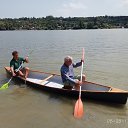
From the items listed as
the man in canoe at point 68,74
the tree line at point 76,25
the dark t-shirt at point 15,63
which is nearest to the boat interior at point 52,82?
the man in canoe at point 68,74

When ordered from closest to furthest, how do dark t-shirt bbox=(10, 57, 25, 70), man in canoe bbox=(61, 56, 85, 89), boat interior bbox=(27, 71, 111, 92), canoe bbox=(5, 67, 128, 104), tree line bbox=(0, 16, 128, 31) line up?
1. canoe bbox=(5, 67, 128, 104)
2. man in canoe bbox=(61, 56, 85, 89)
3. boat interior bbox=(27, 71, 111, 92)
4. dark t-shirt bbox=(10, 57, 25, 70)
5. tree line bbox=(0, 16, 128, 31)

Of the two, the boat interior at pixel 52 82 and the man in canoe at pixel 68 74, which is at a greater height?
the man in canoe at pixel 68 74

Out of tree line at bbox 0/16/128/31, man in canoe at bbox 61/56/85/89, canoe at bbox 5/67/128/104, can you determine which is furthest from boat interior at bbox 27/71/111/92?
tree line at bbox 0/16/128/31

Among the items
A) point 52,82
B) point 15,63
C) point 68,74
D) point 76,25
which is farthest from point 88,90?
point 76,25

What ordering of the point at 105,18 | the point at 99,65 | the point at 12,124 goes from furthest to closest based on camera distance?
the point at 105,18, the point at 99,65, the point at 12,124

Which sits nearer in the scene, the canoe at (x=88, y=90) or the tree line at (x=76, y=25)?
the canoe at (x=88, y=90)

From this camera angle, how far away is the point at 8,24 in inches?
5910

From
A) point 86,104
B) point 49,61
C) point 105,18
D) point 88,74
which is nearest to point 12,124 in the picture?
point 86,104

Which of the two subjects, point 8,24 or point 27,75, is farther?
point 8,24

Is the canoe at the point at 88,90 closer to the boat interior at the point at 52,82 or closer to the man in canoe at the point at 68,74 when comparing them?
the boat interior at the point at 52,82

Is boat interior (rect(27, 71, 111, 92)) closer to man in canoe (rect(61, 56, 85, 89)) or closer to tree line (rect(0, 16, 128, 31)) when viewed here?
man in canoe (rect(61, 56, 85, 89))

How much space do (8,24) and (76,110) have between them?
146 meters

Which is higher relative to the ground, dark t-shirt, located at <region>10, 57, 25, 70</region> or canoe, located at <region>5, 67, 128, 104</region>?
dark t-shirt, located at <region>10, 57, 25, 70</region>

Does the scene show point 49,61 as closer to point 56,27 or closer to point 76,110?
point 76,110
